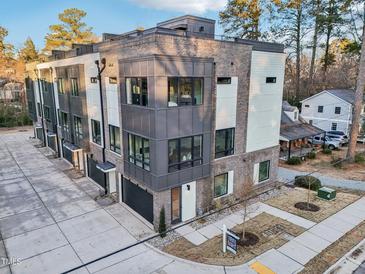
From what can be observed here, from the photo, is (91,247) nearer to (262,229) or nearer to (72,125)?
(262,229)

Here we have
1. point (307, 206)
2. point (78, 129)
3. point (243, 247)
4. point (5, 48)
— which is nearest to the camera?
point (243, 247)

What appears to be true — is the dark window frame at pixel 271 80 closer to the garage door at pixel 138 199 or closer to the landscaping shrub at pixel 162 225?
the garage door at pixel 138 199

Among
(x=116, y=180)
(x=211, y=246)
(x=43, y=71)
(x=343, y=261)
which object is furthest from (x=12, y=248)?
(x=43, y=71)

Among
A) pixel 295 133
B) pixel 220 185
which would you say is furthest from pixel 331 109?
pixel 220 185

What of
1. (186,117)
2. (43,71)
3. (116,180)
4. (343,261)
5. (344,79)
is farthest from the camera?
(344,79)

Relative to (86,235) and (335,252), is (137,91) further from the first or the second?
(335,252)

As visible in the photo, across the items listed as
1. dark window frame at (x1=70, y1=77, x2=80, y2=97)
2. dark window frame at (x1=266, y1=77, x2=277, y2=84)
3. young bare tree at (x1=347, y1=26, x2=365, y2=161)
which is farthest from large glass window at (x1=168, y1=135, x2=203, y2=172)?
young bare tree at (x1=347, y1=26, x2=365, y2=161)
